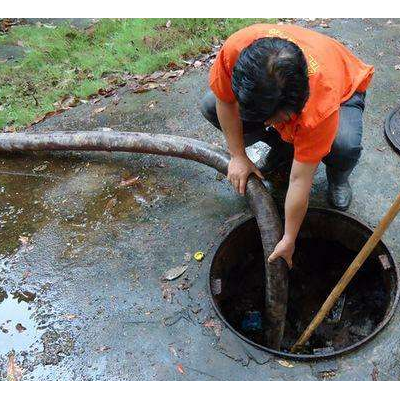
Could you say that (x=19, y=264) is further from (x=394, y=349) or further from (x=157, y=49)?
(x=157, y=49)

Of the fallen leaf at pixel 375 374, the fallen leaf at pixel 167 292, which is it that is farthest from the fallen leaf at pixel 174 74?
the fallen leaf at pixel 375 374

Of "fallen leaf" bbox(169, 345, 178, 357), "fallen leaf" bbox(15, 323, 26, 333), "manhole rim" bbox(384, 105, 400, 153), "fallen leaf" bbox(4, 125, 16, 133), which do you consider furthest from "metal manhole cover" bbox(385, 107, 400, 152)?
"fallen leaf" bbox(4, 125, 16, 133)

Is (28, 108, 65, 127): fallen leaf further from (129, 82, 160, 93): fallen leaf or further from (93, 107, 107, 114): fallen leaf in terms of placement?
(129, 82, 160, 93): fallen leaf

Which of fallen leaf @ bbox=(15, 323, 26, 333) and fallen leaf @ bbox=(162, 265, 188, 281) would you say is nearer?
fallen leaf @ bbox=(15, 323, 26, 333)

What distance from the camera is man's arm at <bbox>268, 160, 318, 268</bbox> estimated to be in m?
2.51

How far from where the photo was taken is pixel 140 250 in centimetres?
335

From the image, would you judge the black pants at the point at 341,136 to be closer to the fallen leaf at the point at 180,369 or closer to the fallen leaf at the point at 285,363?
the fallen leaf at the point at 285,363

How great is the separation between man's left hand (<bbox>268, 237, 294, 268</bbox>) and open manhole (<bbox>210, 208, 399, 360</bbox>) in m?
0.48

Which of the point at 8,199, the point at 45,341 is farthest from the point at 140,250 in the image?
the point at 8,199

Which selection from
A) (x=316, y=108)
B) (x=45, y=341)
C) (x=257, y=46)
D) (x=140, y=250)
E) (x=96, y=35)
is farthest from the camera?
(x=96, y=35)

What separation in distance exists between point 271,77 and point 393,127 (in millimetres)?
2482

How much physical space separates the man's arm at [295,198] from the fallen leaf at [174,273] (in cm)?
70

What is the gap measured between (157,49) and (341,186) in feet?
11.2

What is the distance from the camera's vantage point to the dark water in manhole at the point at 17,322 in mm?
2934
